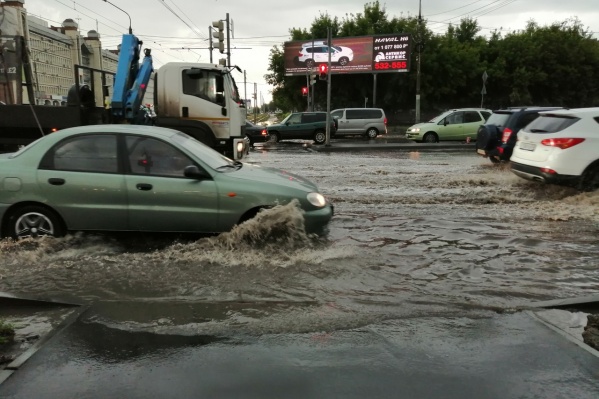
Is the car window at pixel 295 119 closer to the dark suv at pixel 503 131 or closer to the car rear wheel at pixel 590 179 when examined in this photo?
the dark suv at pixel 503 131

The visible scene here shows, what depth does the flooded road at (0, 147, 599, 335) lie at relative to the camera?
441 centimetres

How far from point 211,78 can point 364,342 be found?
9.46 metres

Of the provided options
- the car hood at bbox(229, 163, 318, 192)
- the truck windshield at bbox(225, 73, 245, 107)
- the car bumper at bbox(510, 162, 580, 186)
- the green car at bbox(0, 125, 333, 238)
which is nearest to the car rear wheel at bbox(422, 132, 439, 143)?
the truck windshield at bbox(225, 73, 245, 107)

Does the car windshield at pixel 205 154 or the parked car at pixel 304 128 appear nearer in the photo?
the car windshield at pixel 205 154

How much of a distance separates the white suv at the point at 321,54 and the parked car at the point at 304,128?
1523 cm

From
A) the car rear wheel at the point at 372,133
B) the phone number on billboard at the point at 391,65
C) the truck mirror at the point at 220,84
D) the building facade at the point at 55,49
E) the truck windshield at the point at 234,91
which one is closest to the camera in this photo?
the truck mirror at the point at 220,84

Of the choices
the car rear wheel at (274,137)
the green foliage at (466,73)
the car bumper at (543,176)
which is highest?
the green foliage at (466,73)

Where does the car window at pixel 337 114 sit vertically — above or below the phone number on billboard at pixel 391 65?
below

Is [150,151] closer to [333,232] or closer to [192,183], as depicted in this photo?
[192,183]

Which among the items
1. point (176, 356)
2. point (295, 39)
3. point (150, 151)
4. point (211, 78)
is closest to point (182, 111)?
point (211, 78)

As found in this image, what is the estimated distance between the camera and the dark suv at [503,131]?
12875 mm

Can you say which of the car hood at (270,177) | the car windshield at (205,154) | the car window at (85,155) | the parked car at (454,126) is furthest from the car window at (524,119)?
the parked car at (454,126)

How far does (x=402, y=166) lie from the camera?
15578 millimetres

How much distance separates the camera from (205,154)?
21.3 feet
